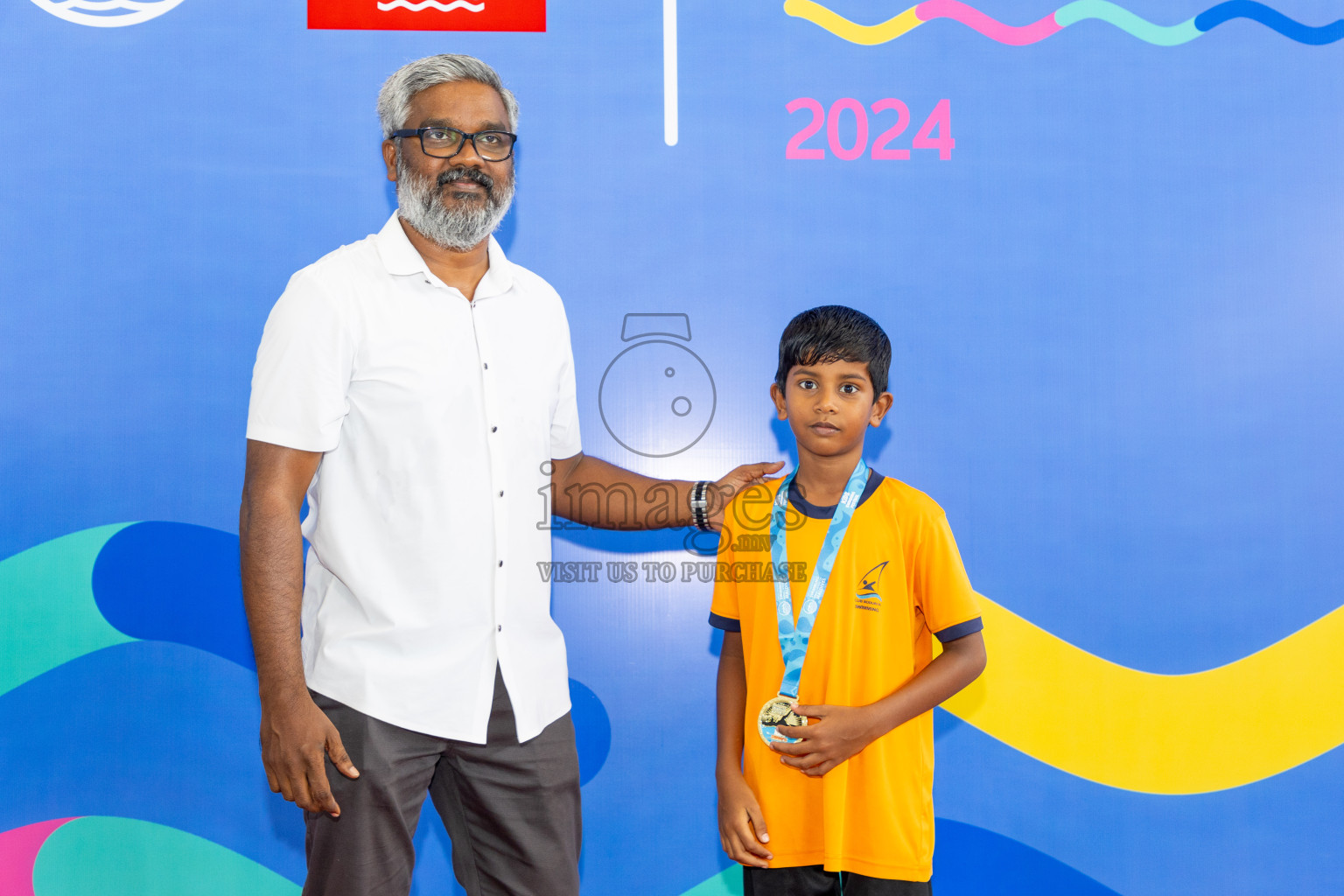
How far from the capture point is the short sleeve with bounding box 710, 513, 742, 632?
185 cm

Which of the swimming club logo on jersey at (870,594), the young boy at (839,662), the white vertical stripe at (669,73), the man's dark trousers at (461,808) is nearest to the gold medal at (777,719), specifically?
the young boy at (839,662)

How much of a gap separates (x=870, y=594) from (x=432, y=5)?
1908mm

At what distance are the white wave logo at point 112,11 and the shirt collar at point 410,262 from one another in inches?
48.0

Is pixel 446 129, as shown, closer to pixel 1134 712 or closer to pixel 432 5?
pixel 432 5

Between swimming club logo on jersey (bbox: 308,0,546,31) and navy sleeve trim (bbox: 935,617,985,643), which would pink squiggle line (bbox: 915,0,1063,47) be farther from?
navy sleeve trim (bbox: 935,617,985,643)

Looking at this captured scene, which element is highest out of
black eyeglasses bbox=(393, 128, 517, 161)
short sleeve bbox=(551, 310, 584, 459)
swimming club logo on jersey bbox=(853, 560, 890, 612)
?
black eyeglasses bbox=(393, 128, 517, 161)

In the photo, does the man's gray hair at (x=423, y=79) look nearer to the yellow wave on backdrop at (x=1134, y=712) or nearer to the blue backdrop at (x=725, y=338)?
the blue backdrop at (x=725, y=338)

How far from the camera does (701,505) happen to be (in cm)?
201

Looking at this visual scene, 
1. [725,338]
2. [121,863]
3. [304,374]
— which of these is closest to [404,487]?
[304,374]

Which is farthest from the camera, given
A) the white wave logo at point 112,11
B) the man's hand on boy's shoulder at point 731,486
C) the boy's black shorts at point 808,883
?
the white wave logo at point 112,11

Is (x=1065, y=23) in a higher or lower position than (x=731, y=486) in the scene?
higher

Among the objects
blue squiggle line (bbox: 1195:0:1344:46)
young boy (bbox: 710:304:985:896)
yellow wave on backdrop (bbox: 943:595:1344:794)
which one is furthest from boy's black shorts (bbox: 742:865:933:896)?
blue squiggle line (bbox: 1195:0:1344:46)

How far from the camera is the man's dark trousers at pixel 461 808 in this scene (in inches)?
65.2

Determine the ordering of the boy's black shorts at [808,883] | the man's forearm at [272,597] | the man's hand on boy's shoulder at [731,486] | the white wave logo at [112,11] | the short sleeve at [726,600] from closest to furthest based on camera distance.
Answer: the man's forearm at [272,597] → the boy's black shorts at [808,883] → the short sleeve at [726,600] → the man's hand on boy's shoulder at [731,486] → the white wave logo at [112,11]
